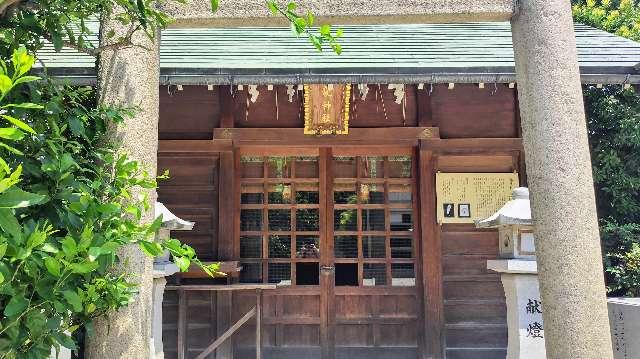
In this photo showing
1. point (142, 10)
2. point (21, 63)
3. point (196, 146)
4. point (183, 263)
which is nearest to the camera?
point (21, 63)

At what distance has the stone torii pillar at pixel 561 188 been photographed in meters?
2.95

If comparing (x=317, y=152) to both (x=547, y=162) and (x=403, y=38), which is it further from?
(x=547, y=162)

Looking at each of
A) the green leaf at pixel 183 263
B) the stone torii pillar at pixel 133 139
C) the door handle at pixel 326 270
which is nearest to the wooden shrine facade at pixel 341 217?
the door handle at pixel 326 270

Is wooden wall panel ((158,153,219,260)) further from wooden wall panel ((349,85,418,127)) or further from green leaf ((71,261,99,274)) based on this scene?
green leaf ((71,261,99,274))

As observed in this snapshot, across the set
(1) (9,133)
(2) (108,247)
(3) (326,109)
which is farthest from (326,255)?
(1) (9,133)

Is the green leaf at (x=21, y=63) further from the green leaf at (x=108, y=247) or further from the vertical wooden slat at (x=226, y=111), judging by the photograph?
the vertical wooden slat at (x=226, y=111)

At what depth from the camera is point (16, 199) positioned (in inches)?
51.8

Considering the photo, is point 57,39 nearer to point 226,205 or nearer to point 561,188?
point 561,188

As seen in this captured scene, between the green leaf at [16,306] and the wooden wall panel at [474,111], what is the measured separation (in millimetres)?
5892

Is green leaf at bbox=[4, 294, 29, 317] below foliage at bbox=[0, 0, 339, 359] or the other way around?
below

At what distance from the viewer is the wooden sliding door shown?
6512 mm

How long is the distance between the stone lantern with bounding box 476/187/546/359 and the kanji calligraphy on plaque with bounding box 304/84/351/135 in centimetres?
264

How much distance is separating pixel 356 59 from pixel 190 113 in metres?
2.45

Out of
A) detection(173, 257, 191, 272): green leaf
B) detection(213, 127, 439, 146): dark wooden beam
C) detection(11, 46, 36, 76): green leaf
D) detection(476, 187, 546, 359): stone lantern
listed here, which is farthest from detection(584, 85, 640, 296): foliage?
detection(11, 46, 36, 76): green leaf
